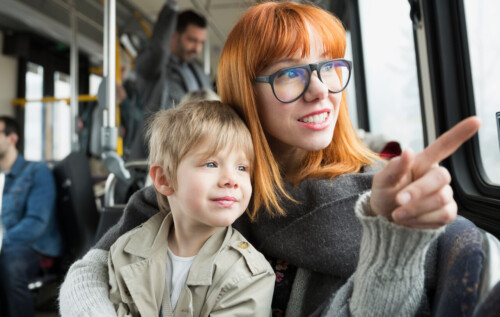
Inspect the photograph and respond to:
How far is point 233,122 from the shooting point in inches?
37.7

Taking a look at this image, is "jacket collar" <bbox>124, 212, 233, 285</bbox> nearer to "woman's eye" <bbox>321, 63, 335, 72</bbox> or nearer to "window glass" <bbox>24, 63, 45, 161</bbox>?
"woman's eye" <bbox>321, 63, 335, 72</bbox>

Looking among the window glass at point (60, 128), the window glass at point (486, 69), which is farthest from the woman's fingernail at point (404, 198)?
the window glass at point (60, 128)

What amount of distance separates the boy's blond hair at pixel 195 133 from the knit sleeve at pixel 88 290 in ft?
0.92

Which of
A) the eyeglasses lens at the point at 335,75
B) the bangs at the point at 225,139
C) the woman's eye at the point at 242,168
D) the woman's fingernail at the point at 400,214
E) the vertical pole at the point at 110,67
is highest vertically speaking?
the vertical pole at the point at 110,67

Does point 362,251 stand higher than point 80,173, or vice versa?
point 80,173

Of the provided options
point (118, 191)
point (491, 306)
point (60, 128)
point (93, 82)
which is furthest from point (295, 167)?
point (93, 82)

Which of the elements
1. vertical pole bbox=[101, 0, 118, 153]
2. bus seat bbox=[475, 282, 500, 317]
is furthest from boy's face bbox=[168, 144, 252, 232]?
vertical pole bbox=[101, 0, 118, 153]

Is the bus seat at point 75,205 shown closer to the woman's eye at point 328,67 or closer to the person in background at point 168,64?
the person in background at point 168,64

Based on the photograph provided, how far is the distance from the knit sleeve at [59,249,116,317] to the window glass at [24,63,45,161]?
622cm

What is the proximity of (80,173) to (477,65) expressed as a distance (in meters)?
2.29

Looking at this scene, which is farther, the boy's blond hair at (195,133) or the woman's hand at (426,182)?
the boy's blond hair at (195,133)

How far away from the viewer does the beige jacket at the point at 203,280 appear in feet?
2.77

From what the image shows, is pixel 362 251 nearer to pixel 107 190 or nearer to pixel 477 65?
pixel 477 65

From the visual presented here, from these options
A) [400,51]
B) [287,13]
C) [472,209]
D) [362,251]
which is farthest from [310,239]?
[400,51]
